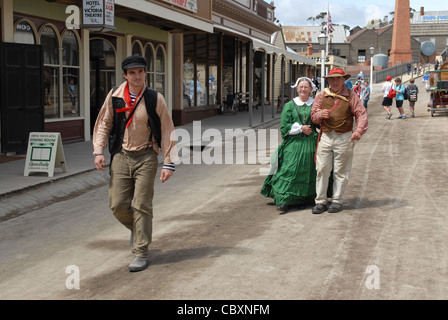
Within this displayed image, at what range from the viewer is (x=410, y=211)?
755cm

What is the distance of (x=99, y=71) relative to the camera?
17.5 meters

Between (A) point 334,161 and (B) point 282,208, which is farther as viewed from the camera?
(B) point 282,208

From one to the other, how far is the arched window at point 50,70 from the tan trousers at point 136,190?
956 cm

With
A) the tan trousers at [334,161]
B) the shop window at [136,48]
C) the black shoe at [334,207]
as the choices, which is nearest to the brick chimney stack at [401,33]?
the shop window at [136,48]

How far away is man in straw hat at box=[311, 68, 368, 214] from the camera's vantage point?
737 centimetres

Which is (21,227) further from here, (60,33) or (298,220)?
(60,33)

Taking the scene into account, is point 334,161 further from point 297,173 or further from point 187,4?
point 187,4

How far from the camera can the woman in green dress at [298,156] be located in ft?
24.9

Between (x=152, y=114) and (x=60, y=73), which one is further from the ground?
(x=60, y=73)

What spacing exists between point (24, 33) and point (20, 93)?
5.52 feet

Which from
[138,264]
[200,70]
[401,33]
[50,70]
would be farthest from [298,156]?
[401,33]

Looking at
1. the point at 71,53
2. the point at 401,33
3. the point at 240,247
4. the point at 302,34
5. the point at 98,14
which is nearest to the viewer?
the point at 240,247

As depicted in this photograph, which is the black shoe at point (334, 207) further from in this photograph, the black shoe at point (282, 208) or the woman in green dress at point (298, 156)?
the black shoe at point (282, 208)

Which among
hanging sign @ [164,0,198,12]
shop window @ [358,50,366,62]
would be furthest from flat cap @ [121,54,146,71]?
shop window @ [358,50,366,62]
